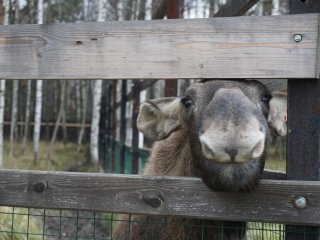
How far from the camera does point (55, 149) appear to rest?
78.4 feet

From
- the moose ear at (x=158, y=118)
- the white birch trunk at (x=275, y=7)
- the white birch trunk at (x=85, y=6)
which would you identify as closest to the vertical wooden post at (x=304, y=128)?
the moose ear at (x=158, y=118)

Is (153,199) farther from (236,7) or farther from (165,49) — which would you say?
(236,7)

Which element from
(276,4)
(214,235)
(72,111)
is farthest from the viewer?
(72,111)

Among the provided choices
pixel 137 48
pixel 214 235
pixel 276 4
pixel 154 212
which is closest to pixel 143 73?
pixel 137 48

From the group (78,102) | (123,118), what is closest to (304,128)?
(123,118)

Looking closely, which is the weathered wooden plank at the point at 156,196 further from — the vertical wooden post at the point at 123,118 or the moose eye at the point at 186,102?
the vertical wooden post at the point at 123,118

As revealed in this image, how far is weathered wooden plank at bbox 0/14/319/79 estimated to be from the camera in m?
2.62

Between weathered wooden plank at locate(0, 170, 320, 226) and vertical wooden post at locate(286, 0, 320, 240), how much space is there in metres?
0.17

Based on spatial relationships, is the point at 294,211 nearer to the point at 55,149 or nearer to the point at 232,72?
the point at 232,72

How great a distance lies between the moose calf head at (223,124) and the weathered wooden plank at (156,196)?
10cm

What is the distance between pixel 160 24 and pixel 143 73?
0.97 ft

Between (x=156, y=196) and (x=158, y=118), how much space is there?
0.92 metres

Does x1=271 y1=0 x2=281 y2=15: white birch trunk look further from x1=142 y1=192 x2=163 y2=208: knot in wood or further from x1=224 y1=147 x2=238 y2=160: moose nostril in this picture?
x1=224 y1=147 x2=238 y2=160: moose nostril

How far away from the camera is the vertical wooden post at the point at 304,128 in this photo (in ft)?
8.84
